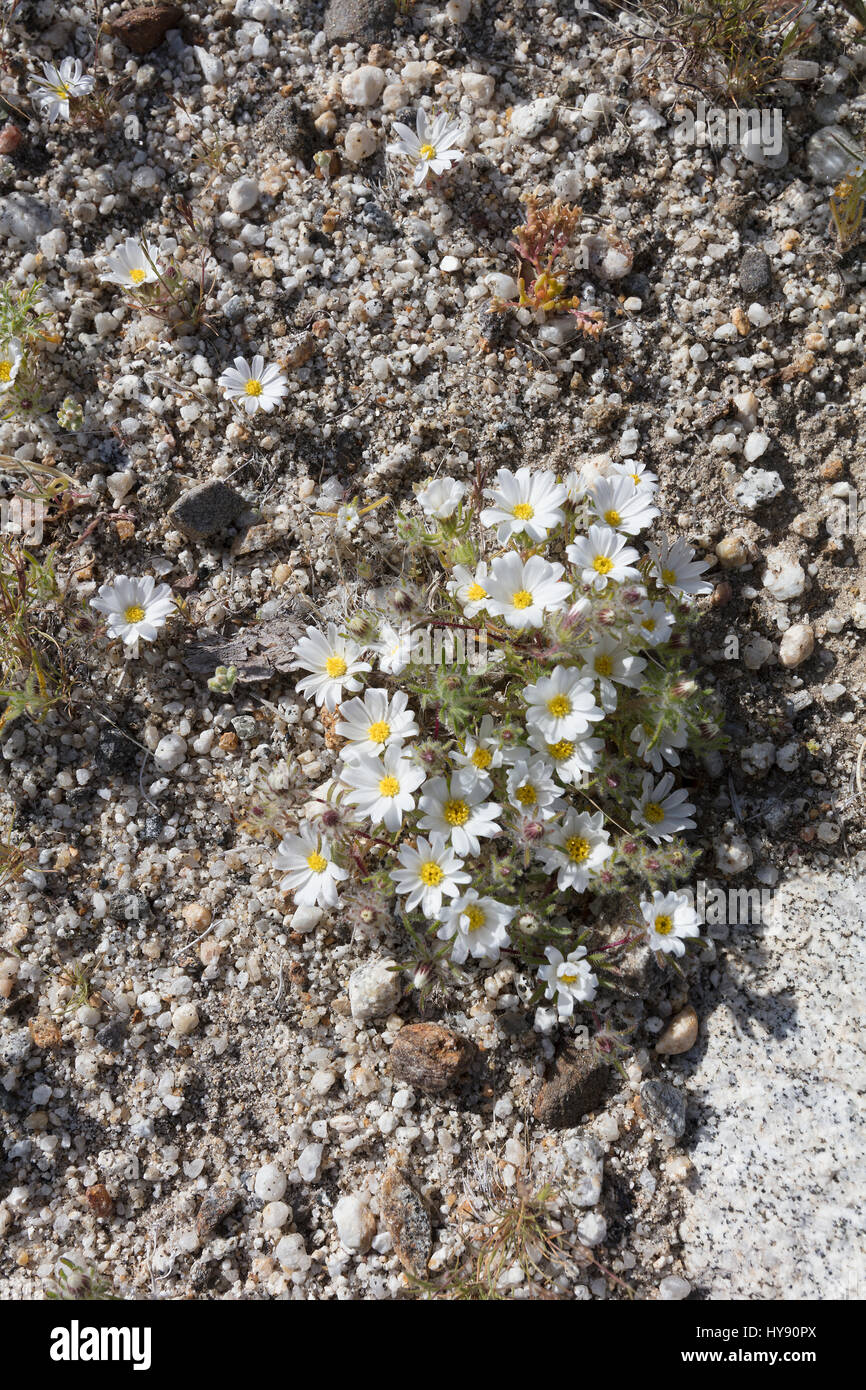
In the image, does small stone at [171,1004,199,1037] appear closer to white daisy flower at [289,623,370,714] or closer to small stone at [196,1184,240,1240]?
small stone at [196,1184,240,1240]

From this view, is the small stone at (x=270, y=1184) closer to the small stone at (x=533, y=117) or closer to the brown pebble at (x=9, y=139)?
the small stone at (x=533, y=117)

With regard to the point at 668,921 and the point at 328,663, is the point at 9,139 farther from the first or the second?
the point at 668,921

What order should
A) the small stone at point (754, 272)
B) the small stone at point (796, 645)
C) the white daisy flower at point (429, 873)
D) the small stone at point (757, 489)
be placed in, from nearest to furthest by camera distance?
the white daisy flower at point (429, 873) < the small stone at point (796, 645) < the small stone at point (757, 489) < the small stone at point (754, 272)

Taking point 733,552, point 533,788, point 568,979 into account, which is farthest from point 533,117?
point 568,979

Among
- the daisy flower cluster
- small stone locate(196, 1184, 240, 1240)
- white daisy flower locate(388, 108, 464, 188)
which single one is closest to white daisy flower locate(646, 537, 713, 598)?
the daisy flower cluster

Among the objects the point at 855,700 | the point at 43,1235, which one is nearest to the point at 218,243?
the point at 855,700

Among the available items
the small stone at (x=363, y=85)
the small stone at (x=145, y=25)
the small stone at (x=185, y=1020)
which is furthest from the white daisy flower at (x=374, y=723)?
the small stone at (x=145, y=25)

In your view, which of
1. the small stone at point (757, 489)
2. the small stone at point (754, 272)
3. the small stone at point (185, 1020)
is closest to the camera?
the small stone at point (185, 1020)

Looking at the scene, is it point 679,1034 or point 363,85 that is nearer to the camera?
point 679,1034

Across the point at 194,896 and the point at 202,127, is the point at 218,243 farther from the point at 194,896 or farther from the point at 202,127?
the point at 194,896
